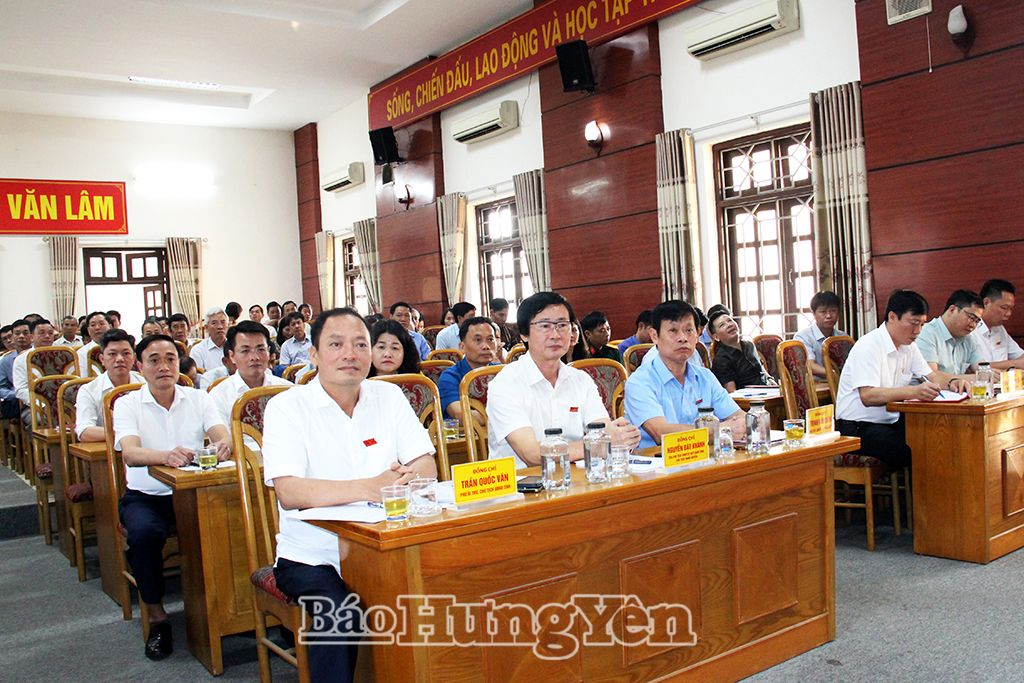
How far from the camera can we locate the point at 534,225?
8.45 meters

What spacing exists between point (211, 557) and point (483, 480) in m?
1.29

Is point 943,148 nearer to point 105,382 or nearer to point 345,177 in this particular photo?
point 105,382

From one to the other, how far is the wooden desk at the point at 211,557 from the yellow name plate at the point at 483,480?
115 centimetres

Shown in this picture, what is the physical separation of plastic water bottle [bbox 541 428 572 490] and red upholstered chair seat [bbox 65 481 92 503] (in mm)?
2621

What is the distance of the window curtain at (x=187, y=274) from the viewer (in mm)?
12070

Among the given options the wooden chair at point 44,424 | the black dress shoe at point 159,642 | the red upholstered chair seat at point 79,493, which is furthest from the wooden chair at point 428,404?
the wooden chair at point 44,424

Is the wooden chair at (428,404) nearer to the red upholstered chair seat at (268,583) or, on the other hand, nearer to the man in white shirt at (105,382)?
the red upholstered chair seat at (268,583)

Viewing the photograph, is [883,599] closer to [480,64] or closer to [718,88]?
[718,88]

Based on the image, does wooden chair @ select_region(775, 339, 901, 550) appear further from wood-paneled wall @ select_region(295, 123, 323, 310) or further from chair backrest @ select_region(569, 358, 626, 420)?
wood-paneled wall @ select_region(295, 123, 323, 310)

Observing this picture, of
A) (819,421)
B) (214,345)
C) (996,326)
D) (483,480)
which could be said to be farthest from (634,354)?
(214,345)

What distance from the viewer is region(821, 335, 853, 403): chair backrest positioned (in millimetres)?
4418

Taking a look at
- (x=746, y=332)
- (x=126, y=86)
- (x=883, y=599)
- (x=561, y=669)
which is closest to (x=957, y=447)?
(x=883, y=599)

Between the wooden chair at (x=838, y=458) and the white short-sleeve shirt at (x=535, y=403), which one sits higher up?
the white short-sleeve shirt at (x=535, y=403)

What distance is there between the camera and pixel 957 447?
11.7 feet
